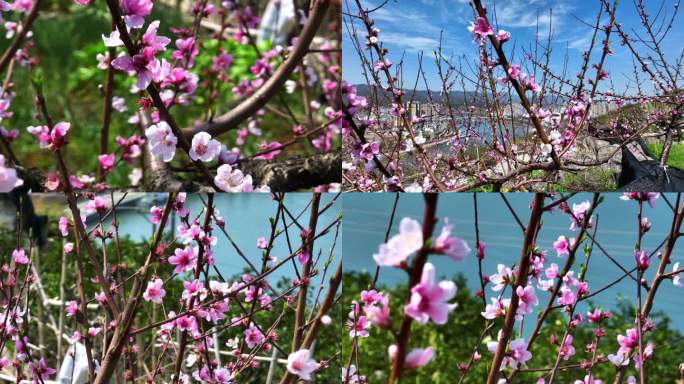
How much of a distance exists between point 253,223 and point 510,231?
1243 mm

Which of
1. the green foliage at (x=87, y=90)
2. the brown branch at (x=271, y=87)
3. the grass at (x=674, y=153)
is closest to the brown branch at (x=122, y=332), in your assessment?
the brown branch at (x=271, y=87)

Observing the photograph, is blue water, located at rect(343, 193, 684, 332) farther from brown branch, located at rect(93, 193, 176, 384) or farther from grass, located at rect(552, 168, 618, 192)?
brown branch, located at rect(93, 193, 176, 384)

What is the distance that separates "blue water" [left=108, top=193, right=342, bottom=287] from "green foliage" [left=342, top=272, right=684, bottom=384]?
1.45ft

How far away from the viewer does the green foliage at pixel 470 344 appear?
113 inches

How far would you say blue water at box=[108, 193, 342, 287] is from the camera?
7.80 ft

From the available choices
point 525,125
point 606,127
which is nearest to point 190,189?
point 525,125

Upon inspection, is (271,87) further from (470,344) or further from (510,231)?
(470,344)

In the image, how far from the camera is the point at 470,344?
10.4 ft

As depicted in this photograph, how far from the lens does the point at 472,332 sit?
10.9 ft

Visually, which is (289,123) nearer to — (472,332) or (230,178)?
(472,332)

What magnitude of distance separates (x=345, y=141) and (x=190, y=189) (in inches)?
23.6

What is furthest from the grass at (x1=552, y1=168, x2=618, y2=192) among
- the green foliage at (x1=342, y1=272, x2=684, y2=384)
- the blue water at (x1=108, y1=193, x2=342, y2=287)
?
the green foliage at (x1=342, y1=272, x2=684, y2=384)

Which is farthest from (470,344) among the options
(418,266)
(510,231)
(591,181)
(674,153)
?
(418,266)

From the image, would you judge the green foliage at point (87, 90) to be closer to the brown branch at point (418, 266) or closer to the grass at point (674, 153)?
the grass at point (674, 153)
